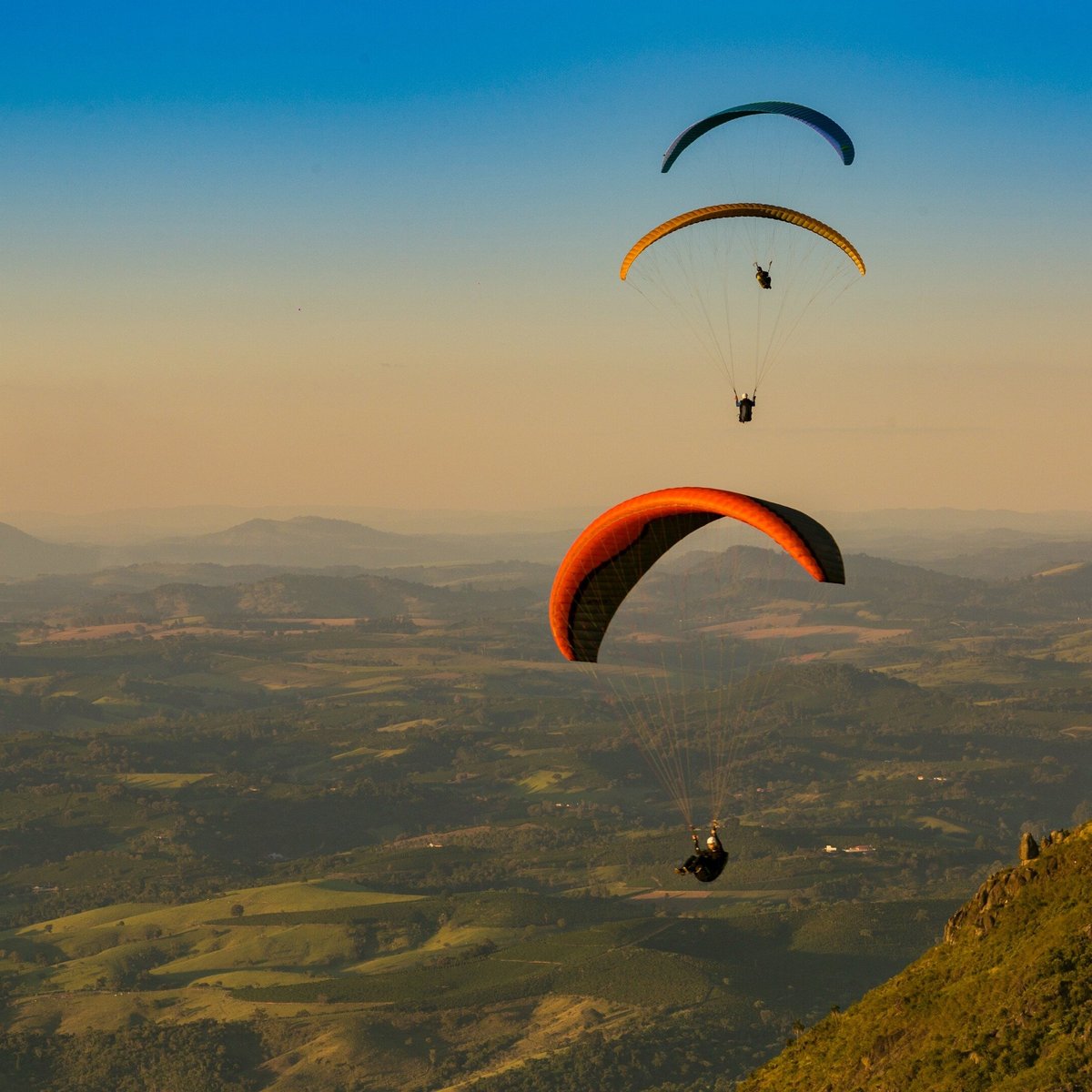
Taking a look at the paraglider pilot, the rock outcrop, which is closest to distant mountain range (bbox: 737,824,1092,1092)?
the rock outcrop

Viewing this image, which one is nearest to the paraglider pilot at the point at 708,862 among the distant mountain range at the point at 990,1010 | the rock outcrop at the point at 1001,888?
the distant mountain range at the point at 990,1010

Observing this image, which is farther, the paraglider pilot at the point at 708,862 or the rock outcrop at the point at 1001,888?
the rock outcrop at the point at 1001,888

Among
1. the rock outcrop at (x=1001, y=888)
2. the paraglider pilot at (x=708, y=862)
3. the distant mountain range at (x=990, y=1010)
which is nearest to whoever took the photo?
the paraglider pilot at (x=708, y=862)

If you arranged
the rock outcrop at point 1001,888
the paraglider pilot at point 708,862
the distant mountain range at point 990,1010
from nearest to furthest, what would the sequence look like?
the paraglider pilot at point 708,862 < the distant mountain range at point 990,1010 < the rock outcrop at point 1001,888

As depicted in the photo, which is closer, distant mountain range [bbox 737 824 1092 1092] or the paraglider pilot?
the paraglider pilot

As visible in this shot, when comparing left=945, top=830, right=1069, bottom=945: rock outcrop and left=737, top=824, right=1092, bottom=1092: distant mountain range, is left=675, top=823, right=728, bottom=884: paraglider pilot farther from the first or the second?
left=945, top=830, right=1069, bottom=945: rock outcrop

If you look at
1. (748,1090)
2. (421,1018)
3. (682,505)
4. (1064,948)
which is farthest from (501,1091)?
(682,505)

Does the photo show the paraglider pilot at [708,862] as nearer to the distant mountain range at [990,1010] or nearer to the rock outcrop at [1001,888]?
the distant mountain range at [990,1010]

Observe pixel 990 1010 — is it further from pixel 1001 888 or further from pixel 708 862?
pixel 708 862
